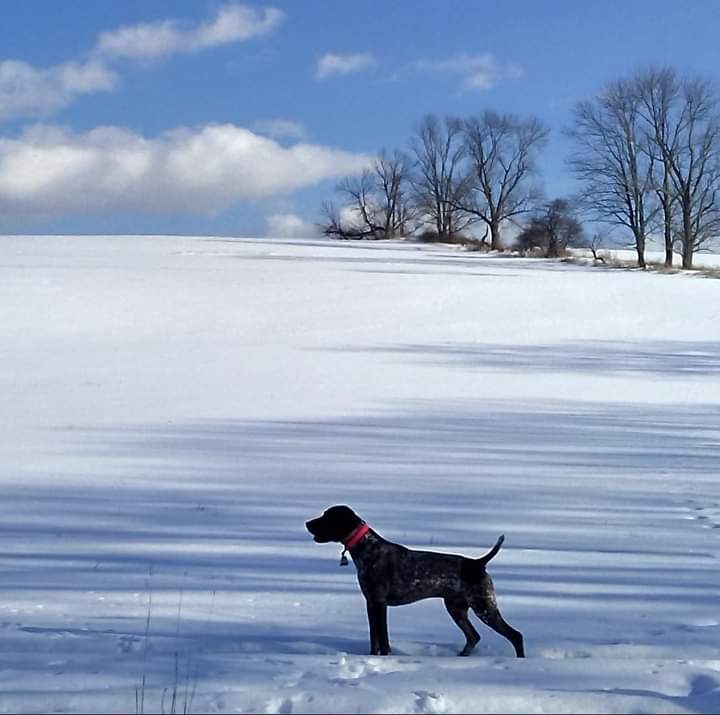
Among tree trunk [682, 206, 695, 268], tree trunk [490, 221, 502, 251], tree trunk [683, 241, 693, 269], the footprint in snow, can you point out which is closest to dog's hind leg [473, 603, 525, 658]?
the footprint in snow

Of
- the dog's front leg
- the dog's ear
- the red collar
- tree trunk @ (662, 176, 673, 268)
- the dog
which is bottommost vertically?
the dog's front leg

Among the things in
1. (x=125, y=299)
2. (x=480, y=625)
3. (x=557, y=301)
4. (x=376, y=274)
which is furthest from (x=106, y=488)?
(x=376, y=274)

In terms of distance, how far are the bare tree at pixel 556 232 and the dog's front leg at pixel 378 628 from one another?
4551cm

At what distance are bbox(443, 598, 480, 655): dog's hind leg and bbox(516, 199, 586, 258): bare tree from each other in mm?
45401

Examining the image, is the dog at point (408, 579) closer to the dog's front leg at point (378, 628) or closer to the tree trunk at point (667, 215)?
the dog's front leg at point (378, 628)

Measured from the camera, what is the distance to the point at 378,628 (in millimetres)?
3748

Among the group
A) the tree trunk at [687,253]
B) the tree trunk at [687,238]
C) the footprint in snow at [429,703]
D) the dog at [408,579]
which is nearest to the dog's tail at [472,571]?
the dog at [408,579]

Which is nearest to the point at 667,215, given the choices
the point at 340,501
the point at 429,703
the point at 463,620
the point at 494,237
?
the point at 494,237

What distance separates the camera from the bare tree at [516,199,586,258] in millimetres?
48969

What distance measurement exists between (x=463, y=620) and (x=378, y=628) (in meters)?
0.35

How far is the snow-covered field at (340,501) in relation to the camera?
3312mm

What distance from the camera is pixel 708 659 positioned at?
12.0ft

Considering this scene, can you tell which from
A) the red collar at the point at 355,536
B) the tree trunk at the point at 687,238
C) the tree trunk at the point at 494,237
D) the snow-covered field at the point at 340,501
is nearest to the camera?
the snow-covered field at the point at 340,501

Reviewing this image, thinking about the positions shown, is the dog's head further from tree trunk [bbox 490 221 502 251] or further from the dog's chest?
tree trunk [bbox 490 221 502 251]
